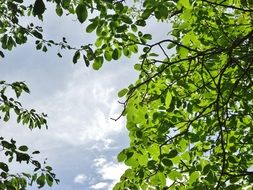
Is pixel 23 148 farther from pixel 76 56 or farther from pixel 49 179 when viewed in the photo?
pixel 76 56

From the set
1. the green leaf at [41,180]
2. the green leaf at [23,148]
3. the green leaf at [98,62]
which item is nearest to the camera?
the green leaf at [23,148]

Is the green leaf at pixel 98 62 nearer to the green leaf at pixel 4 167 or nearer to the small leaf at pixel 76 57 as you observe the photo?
the small leaf at pixel 76 57

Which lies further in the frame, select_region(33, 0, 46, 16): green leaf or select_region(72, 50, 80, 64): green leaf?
select_region(72, 50, 80, 64): green leaf

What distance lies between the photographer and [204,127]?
651 cm

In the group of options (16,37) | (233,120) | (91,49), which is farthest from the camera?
(233,120)

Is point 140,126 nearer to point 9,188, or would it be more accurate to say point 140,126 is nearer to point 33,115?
point 33,115

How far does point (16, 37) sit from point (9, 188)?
2.81 m

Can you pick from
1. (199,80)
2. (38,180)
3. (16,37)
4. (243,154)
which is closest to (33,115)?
(16,37)

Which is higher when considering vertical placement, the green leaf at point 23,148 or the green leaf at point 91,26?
the green leaf at point 91,26

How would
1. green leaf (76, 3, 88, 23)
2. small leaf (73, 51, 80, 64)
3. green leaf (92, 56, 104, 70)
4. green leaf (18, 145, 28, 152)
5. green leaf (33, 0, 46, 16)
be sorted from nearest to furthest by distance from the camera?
green leaf (33, 0, 46, 16), green leaf (76, 3, 88, 23), green leaf (18, 145, 28, 152), small leaf (73, 51, 80, 64), green leaf (92, 56, 104, 70)

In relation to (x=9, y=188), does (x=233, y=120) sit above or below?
above

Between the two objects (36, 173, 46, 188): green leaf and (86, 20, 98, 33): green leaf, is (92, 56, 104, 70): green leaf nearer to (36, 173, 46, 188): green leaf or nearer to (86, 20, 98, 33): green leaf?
(86, 20, 98, 33): green leaf

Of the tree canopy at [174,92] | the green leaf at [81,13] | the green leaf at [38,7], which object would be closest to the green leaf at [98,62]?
the tree canopy at [174,92]

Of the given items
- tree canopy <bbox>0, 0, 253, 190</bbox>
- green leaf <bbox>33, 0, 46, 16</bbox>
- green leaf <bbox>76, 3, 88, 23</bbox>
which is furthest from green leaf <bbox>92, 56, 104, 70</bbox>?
green leaf <bbox>33, 0, 46, 16</bbox>
